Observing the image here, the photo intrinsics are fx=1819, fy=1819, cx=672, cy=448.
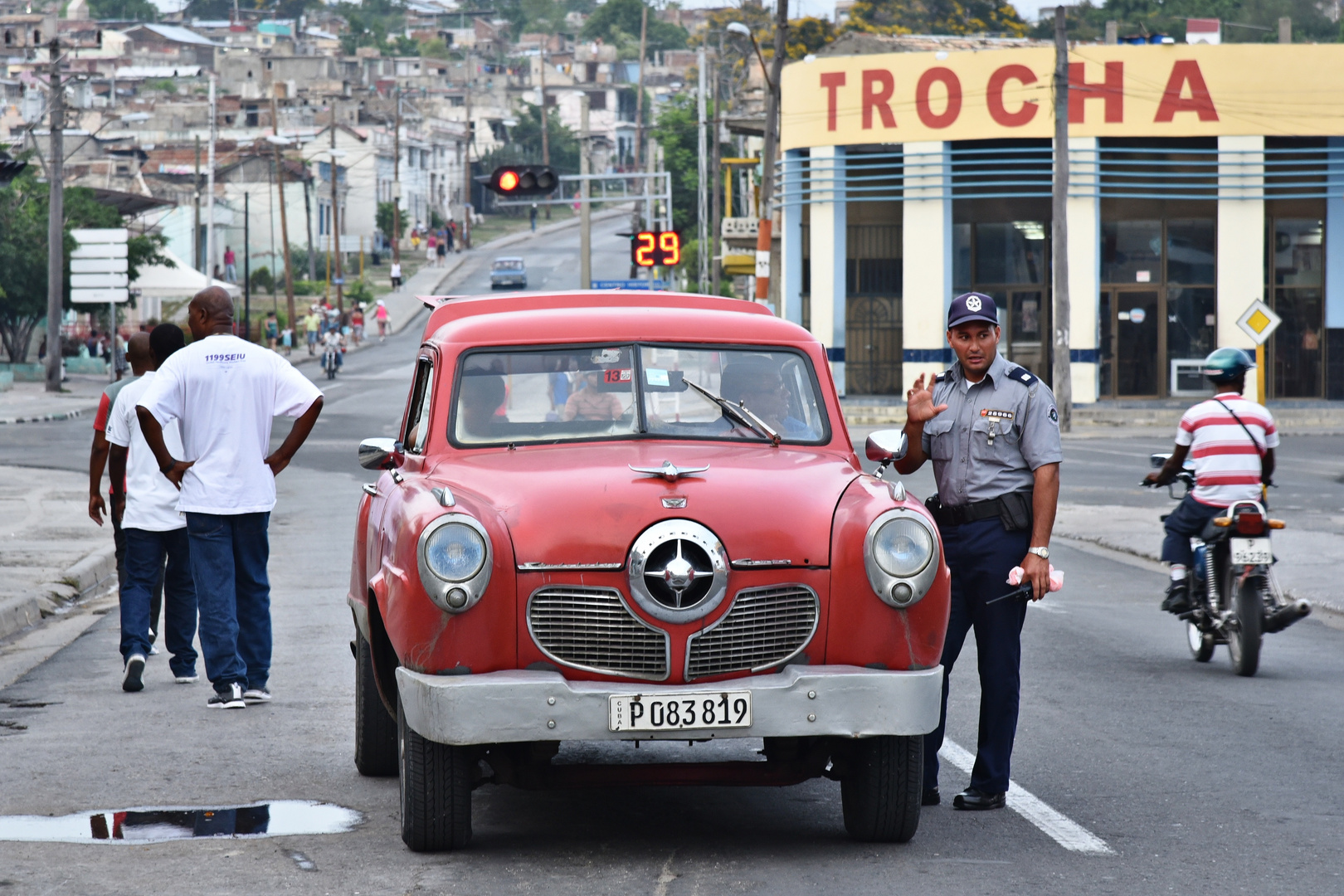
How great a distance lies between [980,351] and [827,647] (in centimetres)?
147

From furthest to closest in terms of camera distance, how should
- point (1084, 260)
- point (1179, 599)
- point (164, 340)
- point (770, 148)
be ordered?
A: 1. point (1084, 260)
2. point (770, 148)
3. point (1179, 599)
4. point (164, 340)

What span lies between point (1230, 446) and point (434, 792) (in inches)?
243

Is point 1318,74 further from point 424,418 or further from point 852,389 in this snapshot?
point 424,418

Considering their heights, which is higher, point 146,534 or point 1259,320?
point 1259,320

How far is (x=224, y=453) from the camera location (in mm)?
8680

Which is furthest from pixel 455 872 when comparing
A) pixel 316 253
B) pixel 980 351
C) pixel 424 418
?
pixel 316 253

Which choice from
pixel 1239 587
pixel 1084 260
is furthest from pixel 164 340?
pixel 1084 260

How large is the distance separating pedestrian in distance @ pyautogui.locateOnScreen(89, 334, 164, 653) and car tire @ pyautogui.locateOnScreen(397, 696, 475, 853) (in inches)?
163

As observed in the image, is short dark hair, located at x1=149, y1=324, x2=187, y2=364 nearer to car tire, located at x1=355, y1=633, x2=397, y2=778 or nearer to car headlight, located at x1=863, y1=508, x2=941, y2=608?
car tire, located at x1=355, y1=633, x2=397, y2=778

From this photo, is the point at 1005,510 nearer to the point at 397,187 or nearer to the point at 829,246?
the point at 829,246

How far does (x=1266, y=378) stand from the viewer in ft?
139

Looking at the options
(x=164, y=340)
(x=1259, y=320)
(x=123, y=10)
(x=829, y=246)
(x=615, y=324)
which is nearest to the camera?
(x=615, y=324)

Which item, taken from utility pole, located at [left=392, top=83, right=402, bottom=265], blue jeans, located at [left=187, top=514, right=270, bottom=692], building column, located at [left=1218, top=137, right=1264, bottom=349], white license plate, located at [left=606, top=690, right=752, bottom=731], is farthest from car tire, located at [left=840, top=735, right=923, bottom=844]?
utility pole, located at [left=392, top=83, right=402, bottom=265]

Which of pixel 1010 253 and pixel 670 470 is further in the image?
pixel 1010 253
